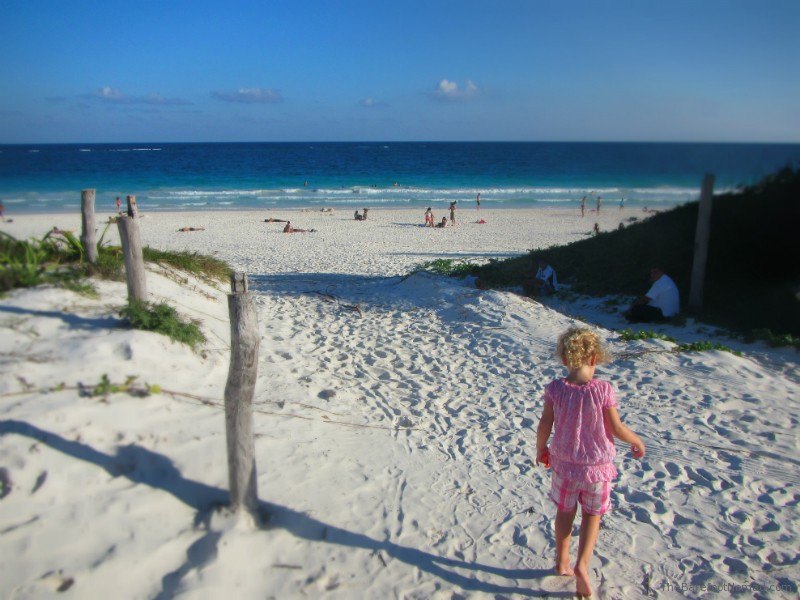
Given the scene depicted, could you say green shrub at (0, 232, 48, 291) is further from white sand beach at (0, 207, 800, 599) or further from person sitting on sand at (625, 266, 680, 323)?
person sitting on sand at (625, 266, 680, 323)

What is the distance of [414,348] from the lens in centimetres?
784

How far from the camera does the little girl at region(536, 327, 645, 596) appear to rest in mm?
3162

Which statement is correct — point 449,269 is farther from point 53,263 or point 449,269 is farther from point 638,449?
point 638,449

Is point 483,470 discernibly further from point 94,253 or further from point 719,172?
point 94,253

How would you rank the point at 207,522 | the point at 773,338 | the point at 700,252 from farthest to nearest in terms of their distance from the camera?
the point at 700,252
the point at 773,338
the point at 207,522

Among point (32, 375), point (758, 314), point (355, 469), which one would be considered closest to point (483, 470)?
point (355, 469)

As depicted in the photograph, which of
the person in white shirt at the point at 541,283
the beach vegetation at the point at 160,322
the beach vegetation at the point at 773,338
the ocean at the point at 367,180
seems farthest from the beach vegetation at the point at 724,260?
Answer: the beach vegetation at the point at 160,322

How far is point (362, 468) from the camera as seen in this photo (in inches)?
181

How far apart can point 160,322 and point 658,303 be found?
25.4 feet

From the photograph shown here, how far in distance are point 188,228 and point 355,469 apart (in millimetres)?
21138

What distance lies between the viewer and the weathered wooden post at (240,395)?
367 centimetres

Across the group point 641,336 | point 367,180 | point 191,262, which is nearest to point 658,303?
point 641,336

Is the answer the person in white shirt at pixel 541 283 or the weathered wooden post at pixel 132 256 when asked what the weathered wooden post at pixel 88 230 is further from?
the person in white shirt at pixel 541 283

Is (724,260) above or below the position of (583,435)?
above
